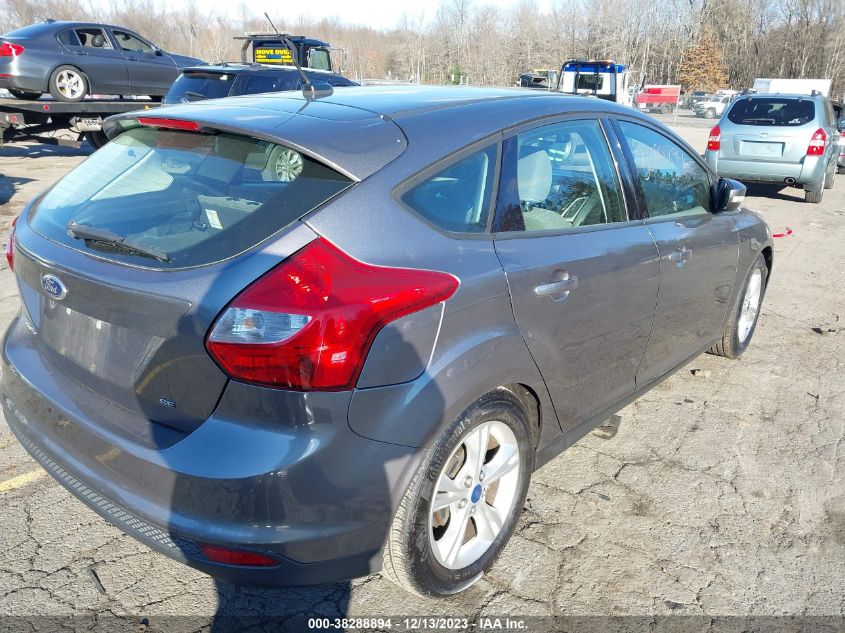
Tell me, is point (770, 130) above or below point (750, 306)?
above

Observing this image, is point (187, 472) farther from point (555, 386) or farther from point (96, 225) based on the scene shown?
point (555, 386)

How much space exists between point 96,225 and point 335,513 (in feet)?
4.09

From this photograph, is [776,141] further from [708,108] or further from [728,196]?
[708,108]

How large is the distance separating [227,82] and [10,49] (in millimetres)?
5214

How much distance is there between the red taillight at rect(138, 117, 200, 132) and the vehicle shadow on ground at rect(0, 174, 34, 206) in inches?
313

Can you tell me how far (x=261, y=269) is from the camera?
197cm

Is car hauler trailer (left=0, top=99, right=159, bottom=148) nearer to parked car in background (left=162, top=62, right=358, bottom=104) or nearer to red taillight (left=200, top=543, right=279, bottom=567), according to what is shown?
parked car in background (left=162, top=62, right=358, bottom=104)

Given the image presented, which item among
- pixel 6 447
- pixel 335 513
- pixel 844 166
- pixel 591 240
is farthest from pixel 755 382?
pixel 844 166

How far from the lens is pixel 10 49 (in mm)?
12203

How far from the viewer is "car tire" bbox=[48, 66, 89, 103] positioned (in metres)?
12.7

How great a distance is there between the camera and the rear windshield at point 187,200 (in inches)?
83.0

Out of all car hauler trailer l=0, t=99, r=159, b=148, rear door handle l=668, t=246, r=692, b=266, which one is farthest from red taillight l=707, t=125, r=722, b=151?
car hauler trailer l=0, t=99, r=159, b=148

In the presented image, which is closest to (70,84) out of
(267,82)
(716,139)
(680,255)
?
(267,82)

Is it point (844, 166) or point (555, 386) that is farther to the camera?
point (844, 166)
